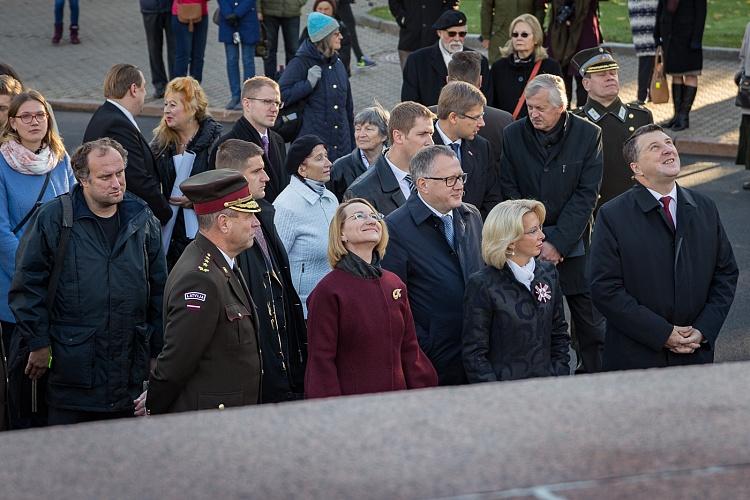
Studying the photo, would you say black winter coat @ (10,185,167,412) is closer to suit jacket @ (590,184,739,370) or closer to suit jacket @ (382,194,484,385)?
suit jacket @ (382,194,484,385)

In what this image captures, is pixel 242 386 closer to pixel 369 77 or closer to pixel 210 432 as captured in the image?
pixel 210 432

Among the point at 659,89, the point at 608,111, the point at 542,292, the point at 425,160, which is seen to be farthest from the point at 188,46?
the point at 542,292

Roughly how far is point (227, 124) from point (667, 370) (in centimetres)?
1308

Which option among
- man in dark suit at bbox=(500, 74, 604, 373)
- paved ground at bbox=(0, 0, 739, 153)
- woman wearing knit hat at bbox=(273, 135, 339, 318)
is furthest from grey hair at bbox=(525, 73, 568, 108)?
paved ground at bbox=(0, 0, 739, 153)

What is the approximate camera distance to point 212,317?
18.3 ft

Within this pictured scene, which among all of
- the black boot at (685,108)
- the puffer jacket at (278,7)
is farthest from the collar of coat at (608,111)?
the puffer jacket at (278,7)

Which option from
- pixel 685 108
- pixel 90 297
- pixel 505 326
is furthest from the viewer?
pixel 685 108

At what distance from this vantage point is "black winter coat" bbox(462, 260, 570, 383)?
6340 millimetres

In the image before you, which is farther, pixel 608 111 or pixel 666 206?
pixel 608 111

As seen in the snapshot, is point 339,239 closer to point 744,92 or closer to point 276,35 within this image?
point 744,92

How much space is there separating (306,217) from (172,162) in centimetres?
168

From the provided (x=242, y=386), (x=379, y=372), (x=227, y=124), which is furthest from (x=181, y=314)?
(x=227, y=124)

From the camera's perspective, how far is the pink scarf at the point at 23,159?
7.34 m

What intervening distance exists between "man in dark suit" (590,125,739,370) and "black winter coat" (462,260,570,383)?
1.26 feet
